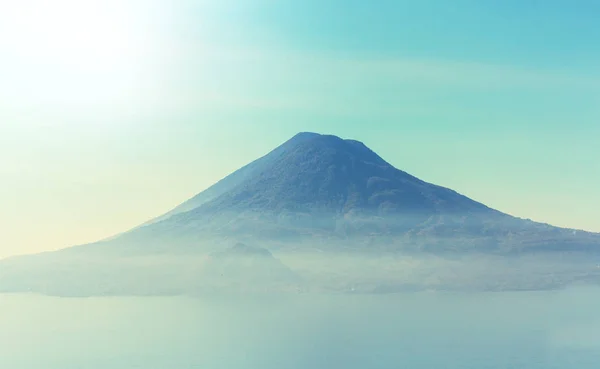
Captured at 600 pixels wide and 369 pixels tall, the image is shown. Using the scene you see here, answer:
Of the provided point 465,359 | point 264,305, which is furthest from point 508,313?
point 465,359

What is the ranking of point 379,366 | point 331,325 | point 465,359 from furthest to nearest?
point 331,325, point 465,359, point 379,366

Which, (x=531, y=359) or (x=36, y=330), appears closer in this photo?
(x=531, y=359)

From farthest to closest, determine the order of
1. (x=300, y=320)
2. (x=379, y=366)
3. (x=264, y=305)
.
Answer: (x=264, y=305), (x=300, y=320), (x=379, y=366)

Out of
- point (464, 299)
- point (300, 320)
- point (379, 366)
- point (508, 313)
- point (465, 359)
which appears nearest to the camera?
point (379, 366)

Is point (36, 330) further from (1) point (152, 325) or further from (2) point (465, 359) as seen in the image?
(2) point (465, 359)

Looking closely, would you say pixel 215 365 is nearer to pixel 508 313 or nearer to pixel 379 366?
pixel 379 366

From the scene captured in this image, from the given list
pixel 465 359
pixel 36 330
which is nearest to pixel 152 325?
pixel 36 330
